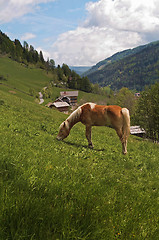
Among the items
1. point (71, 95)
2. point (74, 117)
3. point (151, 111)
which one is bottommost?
point (151, 111)

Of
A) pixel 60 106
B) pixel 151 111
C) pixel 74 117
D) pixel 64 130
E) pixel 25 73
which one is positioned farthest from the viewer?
pixel 25 73

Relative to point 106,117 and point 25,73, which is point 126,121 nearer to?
point 106,117

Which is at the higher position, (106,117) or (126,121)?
(106,117)

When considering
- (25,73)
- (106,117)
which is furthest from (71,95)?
(106,117)

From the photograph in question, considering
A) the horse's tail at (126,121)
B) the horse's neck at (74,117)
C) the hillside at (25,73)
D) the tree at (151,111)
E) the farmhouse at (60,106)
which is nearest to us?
the horse's tail at (126,121)

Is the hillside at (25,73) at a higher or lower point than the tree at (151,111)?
higher

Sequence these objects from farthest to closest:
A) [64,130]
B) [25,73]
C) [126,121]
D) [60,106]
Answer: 1. [25,73]
2. [60,106]
3. [64,130]
4. [126,121]

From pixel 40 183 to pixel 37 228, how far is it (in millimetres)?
1262

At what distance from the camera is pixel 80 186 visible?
4.10 m

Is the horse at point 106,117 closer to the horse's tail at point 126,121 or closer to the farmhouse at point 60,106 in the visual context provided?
the horse's tail at point 126,121

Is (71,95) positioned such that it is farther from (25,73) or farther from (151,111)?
(151,111)

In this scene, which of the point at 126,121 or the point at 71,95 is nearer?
the point at 126,121

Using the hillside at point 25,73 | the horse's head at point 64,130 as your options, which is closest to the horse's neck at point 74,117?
the horse's head at point 64,130

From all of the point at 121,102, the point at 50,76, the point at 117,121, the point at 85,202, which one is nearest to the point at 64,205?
the point at 85,202
